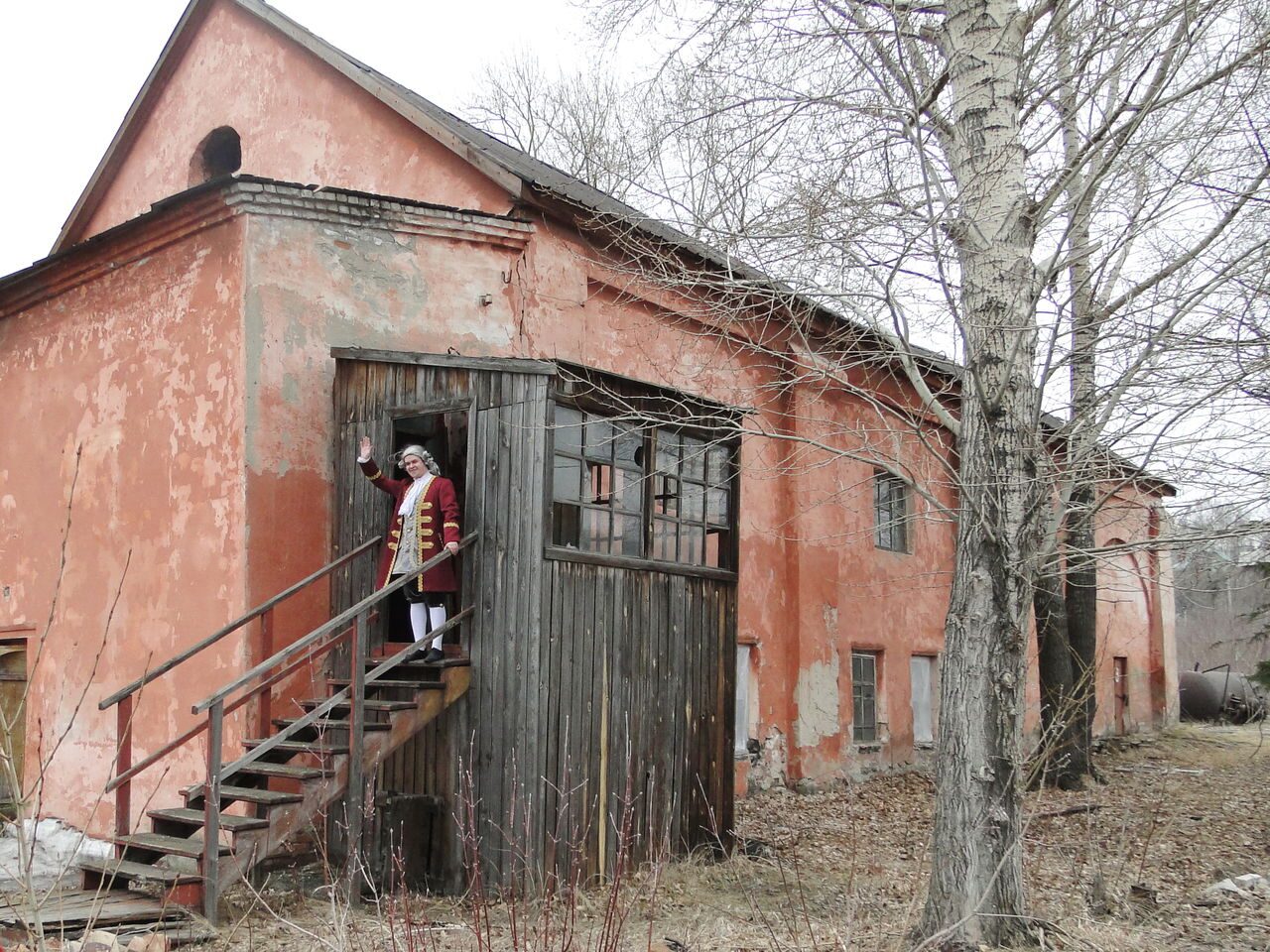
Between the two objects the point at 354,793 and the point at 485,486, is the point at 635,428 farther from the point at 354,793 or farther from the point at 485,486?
the point at 354,793

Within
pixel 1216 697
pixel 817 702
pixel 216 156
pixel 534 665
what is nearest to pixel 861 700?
pixel 817 702

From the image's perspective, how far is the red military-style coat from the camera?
8.59 metres

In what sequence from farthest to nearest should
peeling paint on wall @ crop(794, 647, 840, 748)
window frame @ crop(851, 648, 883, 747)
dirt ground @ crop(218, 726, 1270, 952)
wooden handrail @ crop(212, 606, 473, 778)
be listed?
window frame @ crop(851, 648, 883, 747) → peeling paint on wall @ crop(794, 647, 840, 748) → wooden handrail @ crop(212, 606, 473, 778) → dirt ground @ crop(218, 726, 1270, 952)

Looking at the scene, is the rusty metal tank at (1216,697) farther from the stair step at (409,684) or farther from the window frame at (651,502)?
the stair step at (409,684)

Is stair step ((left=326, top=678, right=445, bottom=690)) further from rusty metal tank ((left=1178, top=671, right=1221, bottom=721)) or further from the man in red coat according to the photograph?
rusty metal tank ((left=1178, top=671, right=1221, bottom=721))

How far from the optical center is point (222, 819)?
7.30 meters

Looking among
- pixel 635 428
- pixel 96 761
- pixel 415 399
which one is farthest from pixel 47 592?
pixel 635 428

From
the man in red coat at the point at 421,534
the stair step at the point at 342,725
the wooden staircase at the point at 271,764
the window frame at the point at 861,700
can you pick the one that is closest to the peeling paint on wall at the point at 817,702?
the window frame at the point at 861,700

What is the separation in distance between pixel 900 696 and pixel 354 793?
1109 cm

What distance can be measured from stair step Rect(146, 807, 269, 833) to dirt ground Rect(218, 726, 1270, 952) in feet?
1.80

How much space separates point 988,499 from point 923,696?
11447mm

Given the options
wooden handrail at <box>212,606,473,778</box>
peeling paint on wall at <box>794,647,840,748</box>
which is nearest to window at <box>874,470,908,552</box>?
peeling paint on wall at <box>794,647,840,748</box>

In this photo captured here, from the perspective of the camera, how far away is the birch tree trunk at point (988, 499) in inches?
273

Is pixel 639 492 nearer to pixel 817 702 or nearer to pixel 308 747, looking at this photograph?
pixel 308 747
